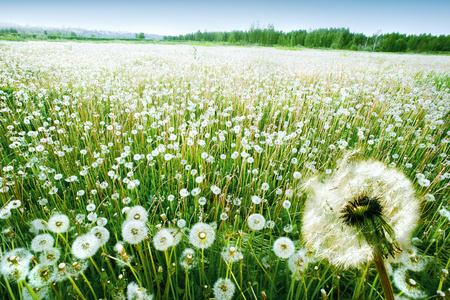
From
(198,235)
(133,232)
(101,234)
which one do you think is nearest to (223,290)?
(198,235)

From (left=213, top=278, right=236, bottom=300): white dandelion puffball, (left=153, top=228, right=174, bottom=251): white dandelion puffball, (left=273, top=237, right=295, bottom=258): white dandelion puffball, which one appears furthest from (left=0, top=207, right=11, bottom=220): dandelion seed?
(left=273, top=237, right=295, bottom=258): white dandelion puffball

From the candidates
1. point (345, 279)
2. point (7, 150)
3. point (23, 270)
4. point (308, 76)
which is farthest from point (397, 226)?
point (308, 76)

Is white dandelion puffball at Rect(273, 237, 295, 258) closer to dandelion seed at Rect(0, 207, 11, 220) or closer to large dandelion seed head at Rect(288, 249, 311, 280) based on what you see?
large dandelion seed head at Rect(288, 249, 311, 280)

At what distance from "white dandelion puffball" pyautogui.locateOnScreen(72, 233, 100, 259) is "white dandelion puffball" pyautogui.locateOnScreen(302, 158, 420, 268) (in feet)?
3.70

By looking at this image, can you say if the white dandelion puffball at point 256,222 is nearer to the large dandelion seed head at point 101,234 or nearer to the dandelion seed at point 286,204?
the dandelion seed at point 286,204

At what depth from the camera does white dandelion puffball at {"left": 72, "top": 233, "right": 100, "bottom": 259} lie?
3.83 ft

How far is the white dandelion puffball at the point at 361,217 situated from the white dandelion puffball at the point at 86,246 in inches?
44.5

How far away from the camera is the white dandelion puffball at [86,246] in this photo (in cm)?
117

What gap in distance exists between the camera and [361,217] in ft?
2.95

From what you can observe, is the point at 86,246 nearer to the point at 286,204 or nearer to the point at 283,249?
the point at 283,249

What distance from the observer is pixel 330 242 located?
105cm

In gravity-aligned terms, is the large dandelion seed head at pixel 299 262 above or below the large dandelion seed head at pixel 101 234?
below

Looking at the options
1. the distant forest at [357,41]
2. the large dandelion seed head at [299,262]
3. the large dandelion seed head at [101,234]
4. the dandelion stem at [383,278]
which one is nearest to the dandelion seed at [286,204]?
the large dandelion seed head at [299,262]

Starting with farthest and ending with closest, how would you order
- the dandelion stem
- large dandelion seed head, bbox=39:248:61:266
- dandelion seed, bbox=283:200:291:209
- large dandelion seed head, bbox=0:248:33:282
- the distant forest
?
the distant forest
dandelion seed, bbox=283:200:291:209
large dandelion seed head, bbox=39:248:61:266
large dandelion seed head, bbox=0:248:33:282
the dandelion stem
